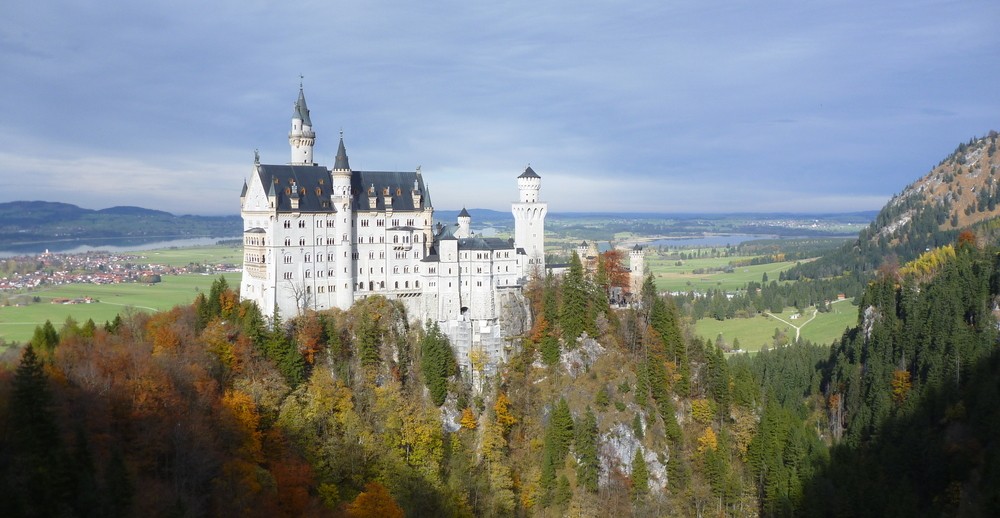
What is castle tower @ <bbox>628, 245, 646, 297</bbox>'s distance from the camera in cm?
9175

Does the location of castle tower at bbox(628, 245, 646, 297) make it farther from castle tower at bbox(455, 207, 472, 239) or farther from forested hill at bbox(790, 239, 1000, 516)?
forested hill at bbox(790, 239, 1000, 516)

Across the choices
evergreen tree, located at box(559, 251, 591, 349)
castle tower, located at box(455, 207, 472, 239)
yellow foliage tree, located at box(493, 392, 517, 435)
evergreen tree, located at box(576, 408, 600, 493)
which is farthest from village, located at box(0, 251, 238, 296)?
evergreen tree, located at box(576, 408, 600, 493)

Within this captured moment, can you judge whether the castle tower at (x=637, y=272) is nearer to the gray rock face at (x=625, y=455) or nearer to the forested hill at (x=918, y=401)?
the gray rock face at (x=625, y=455)

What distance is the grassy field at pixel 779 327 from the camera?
147125mm

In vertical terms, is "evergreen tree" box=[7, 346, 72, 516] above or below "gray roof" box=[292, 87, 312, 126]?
below

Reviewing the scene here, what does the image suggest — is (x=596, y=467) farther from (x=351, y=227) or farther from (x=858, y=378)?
(x=858, y=378)

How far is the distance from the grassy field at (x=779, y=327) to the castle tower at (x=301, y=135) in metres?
87.0

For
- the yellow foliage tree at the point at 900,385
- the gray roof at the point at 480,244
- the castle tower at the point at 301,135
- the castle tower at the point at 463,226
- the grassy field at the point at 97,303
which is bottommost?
the yellow foliage tree at the point at 900,385

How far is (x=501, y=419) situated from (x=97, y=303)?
74.3 m

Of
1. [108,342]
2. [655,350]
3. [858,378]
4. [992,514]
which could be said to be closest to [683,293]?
[858,378]

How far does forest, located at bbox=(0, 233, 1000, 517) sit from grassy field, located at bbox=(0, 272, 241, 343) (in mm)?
30393

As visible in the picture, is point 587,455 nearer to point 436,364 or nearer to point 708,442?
point 708,442

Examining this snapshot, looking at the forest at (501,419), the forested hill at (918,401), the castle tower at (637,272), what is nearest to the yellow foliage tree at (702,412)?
the forest at (501,419)

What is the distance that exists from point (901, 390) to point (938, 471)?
61.2ft
